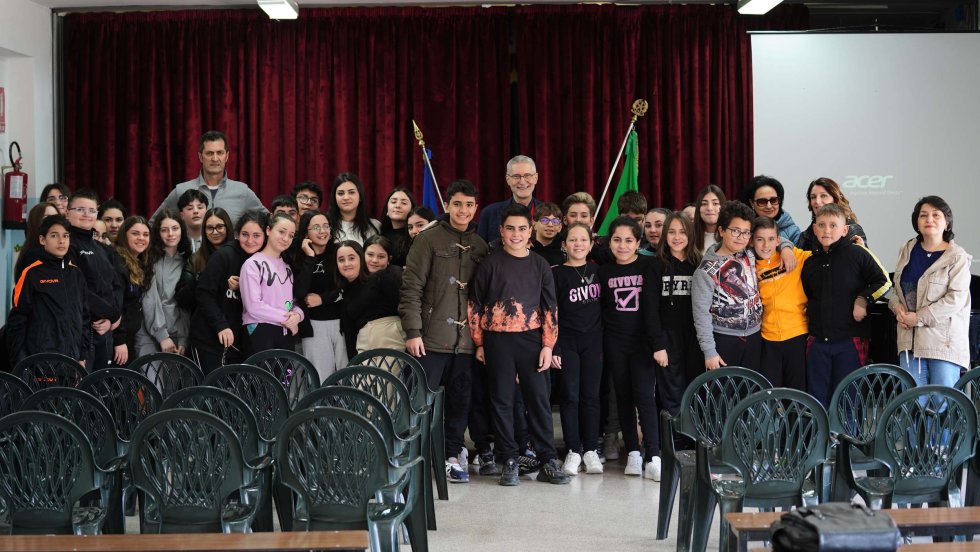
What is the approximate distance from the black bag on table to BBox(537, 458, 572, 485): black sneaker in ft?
12.6

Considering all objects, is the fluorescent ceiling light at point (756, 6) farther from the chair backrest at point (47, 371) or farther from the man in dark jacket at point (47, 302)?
the chair backrest at point (47, 371)

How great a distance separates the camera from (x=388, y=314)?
19.8 ft

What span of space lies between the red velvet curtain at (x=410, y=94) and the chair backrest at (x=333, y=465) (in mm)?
5548

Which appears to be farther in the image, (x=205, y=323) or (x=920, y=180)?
(x=920, y=180)

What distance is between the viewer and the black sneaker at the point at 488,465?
5949mm

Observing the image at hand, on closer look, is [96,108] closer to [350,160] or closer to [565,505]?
[350,160]

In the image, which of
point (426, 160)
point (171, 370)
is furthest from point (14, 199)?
point (171, 370)

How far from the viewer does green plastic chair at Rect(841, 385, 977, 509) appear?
3.61m

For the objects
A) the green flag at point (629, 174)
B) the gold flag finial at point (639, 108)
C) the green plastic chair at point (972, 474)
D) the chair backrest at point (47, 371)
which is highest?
the gold flag finial at point (639, 108)

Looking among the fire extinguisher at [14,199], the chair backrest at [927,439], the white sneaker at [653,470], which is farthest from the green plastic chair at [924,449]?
the fire extinguisher at [14,199]

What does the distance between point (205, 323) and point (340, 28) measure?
11.3 ft

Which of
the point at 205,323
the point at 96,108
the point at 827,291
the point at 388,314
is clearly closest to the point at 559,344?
the point at 388,314

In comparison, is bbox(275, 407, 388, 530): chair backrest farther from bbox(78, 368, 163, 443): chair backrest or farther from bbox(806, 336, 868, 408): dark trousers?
bbox(806, 336, 868, 408): dark trousers

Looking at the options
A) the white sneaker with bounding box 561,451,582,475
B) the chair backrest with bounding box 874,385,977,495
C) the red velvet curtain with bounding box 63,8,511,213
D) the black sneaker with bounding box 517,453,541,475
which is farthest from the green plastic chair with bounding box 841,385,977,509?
the red velvet curtain with bounding box 63,8,511,213
